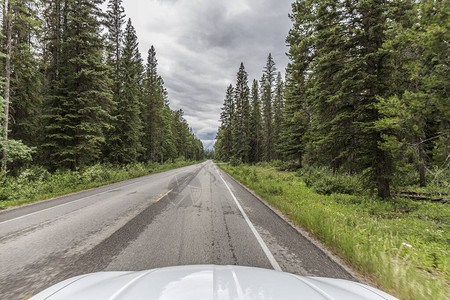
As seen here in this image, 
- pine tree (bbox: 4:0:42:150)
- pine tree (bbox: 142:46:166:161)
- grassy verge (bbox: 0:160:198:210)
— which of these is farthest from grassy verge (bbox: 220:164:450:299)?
pine tree (bbox: 142:46:166:161)

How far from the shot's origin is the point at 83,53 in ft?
50.4

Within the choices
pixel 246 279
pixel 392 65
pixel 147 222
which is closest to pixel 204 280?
pixel 246 279

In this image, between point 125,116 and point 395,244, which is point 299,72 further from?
point 125,116

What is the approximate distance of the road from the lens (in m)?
3.27

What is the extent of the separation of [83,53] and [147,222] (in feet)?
55.4

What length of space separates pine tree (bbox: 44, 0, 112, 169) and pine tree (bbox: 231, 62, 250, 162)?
2644 centimetres

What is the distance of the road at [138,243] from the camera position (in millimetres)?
3273

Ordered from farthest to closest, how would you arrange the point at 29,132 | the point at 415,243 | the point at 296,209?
the point at 29,132
the point at 296,209
the point at 415,243

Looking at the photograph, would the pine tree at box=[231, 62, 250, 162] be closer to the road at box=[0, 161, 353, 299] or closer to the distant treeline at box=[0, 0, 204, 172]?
the distant treeline at box=[0, 0, 204, 172]

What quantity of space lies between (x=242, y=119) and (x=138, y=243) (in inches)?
1401

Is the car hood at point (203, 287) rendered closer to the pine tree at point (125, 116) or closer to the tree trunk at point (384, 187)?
the tree trunk at point (384, 187)

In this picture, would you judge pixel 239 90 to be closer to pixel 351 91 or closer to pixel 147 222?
→ pixel 351 91

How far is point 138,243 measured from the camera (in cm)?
426

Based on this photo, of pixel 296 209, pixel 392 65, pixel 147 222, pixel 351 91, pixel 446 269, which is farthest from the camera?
pixel 351 91
